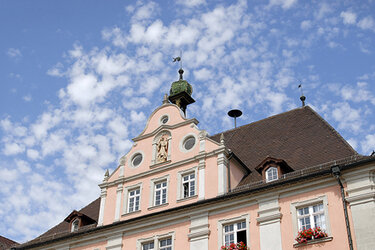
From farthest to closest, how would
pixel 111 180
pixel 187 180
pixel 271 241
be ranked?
pixel 111 180
pixel 187 180
pixel 271 241

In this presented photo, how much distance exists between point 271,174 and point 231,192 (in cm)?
215

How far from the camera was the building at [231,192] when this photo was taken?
22578 mm

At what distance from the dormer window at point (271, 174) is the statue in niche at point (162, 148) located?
6248mm

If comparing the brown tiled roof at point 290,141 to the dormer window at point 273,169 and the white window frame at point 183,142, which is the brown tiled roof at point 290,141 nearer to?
the dormer window at point 273,169

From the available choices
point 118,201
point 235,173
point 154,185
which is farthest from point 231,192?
point 118,201

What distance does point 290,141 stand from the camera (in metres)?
28.9

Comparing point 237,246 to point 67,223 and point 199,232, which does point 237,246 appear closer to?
point 199,232

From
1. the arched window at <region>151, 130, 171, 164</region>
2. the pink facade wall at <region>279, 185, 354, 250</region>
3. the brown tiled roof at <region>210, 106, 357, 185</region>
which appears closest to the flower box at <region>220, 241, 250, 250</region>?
the pink facade wall at <region>279, 185, 354, 250</region>

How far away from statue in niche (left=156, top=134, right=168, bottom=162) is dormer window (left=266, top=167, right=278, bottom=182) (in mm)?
6248

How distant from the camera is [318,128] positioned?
28609 millimetres

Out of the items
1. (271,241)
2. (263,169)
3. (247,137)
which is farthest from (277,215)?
(247,137)

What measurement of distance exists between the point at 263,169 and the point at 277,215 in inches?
110

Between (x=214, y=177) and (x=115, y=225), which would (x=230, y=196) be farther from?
(x=115, y=225)

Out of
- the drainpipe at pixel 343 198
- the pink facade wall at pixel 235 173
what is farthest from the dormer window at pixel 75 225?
the drainpipe at pixel 343 198
